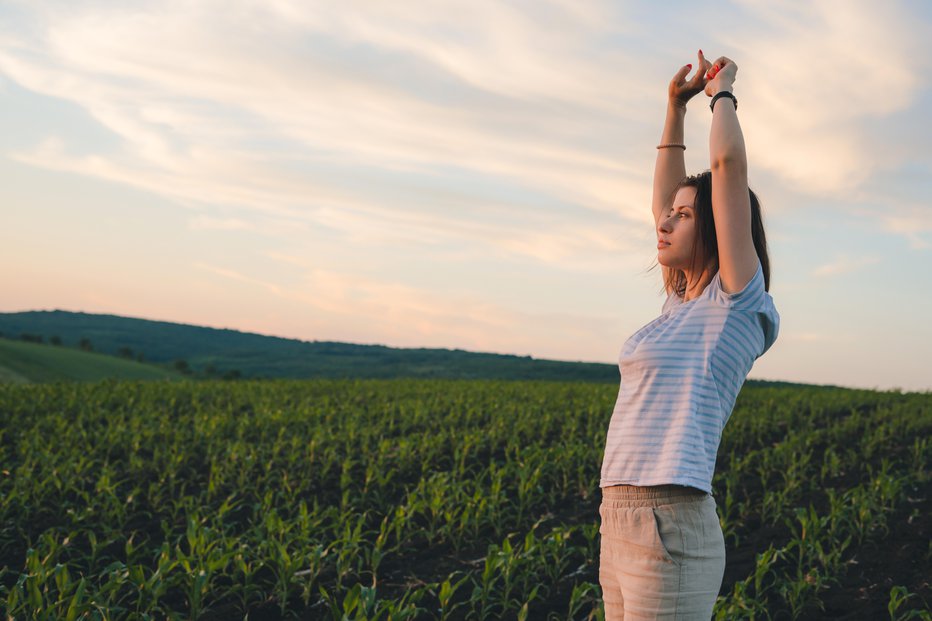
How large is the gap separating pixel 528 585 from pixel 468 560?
0.74 m

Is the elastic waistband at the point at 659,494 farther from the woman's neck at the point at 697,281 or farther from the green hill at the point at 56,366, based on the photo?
the green hill at the point at 56,366

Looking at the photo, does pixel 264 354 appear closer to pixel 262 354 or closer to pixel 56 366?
pixel 262 354

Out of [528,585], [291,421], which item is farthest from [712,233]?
[291,421]

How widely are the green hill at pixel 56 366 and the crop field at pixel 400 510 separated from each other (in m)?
10.0

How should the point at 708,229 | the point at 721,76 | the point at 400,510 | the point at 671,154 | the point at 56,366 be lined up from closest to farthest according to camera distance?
1. the point at 708,229
2. the point at 721,76
3. the point at 671,154
4. the point at 400,510
5. the point at 56,366

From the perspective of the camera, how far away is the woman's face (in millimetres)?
2641

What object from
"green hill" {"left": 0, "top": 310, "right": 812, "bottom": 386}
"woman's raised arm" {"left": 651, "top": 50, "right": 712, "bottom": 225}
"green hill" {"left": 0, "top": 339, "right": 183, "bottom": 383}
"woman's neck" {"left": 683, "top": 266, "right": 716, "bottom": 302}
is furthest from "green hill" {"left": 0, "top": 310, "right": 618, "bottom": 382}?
"woman's neck" {"left": 683, "top": 266, "right": 716, "bottom": 302}

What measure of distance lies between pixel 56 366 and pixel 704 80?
1038 inches

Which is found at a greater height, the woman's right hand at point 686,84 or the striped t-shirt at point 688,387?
the woman's right hand at point 686,84

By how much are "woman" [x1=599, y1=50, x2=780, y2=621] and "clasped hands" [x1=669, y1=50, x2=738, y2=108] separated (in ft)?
0.77

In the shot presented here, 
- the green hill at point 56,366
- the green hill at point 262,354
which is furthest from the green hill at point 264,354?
the green hill at point 56,366

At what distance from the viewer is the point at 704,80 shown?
3.13 metres

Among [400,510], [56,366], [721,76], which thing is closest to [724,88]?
[721,76]

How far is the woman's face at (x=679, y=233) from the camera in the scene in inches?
104
